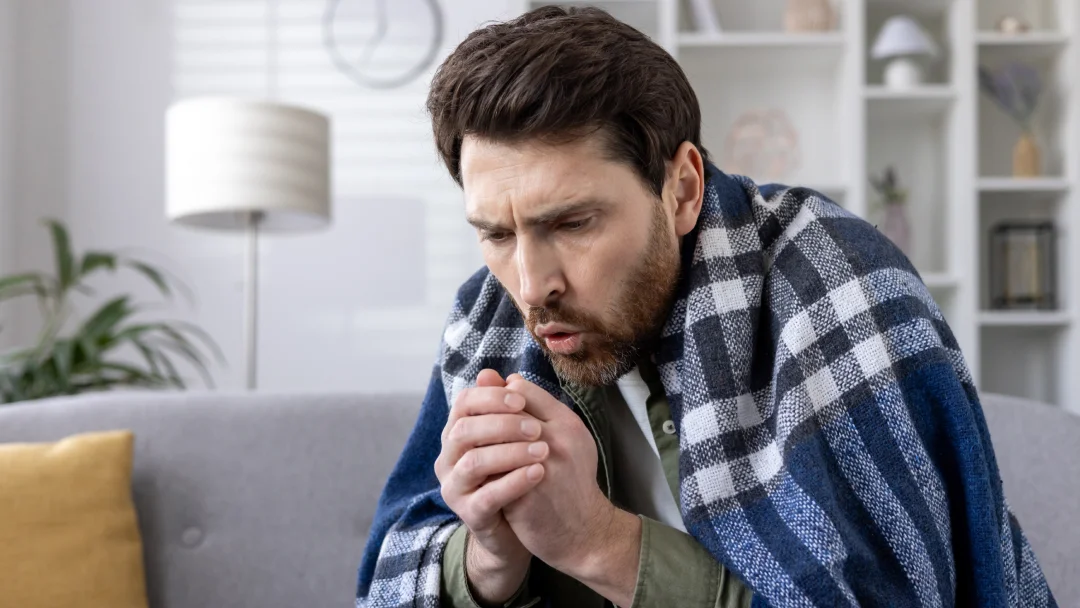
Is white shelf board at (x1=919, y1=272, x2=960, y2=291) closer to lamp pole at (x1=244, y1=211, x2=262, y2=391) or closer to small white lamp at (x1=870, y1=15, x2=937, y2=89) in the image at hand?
small white lamp at (x1=870, y1=15, x2=937, y2=89)

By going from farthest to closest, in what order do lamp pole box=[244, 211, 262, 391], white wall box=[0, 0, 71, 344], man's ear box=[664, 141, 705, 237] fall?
white wall box=[0, 0, 71, 344], lamp pole box=[244, 211, 262, 391], man's ear box=[664, 141, 705, 237]

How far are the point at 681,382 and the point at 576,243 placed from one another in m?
0.19

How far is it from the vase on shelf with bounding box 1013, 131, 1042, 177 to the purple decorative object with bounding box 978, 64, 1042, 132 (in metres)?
0.06

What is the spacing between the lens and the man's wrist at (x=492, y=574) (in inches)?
43.1

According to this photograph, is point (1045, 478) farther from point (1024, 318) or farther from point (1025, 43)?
point (1025, 43)

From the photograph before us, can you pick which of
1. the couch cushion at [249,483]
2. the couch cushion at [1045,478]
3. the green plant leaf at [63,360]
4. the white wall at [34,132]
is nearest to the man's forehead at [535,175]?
the couch cushion at [249,483]

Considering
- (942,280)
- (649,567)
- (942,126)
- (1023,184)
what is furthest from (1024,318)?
(649,567)

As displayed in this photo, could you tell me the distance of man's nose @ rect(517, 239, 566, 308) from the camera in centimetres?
107

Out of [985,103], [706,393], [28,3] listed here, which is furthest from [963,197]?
[28,3]

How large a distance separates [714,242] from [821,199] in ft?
0.48

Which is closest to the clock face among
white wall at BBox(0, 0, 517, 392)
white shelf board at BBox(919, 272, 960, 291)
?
white wall at BBox(0, 0, 517, 392)

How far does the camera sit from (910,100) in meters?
A: 3.07

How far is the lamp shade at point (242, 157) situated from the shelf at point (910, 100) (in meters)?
1.67

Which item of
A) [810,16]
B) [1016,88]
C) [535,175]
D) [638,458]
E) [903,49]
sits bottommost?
[638,458]
